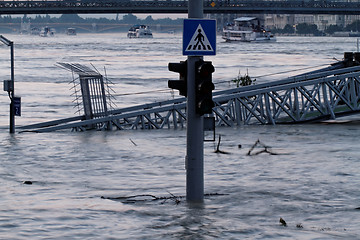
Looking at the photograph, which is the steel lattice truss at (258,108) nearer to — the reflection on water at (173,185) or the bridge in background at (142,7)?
the reflection on water at (173,185)

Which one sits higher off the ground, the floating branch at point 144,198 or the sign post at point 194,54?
the sign post at point 194,54

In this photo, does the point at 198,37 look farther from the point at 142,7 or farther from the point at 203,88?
the point at 142,7

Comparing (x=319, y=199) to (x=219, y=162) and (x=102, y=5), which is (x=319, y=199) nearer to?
(x=219, y=162)

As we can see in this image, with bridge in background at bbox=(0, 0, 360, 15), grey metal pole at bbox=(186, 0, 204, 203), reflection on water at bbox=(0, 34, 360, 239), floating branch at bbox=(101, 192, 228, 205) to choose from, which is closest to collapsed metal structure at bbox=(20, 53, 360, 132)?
reflection on water at bbox=(0, 34, 360, 239)

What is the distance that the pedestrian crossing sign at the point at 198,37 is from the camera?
48.3ft

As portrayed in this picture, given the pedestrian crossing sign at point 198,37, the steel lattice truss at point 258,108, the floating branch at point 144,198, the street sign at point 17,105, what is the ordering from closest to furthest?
the pedestrian crossing sign at point 198,37
the floating branch at point 144,198
the street sign at point 17,105
the steel lattice truss at point 258,108

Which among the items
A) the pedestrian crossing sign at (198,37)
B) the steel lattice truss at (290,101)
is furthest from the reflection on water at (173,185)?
the pedestrian crossing sign at (198,37)

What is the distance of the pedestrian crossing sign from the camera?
14734mm

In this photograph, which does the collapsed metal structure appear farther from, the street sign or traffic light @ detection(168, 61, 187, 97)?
traffic light @ detection(168, 61, 187, 97)

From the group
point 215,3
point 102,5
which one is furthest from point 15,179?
point 215,3

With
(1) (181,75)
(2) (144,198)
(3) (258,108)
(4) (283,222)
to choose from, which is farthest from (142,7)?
(4) (283,222)

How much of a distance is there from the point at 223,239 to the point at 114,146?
15.1 meters

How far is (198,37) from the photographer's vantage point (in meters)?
14.9

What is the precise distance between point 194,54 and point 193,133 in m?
1.40
